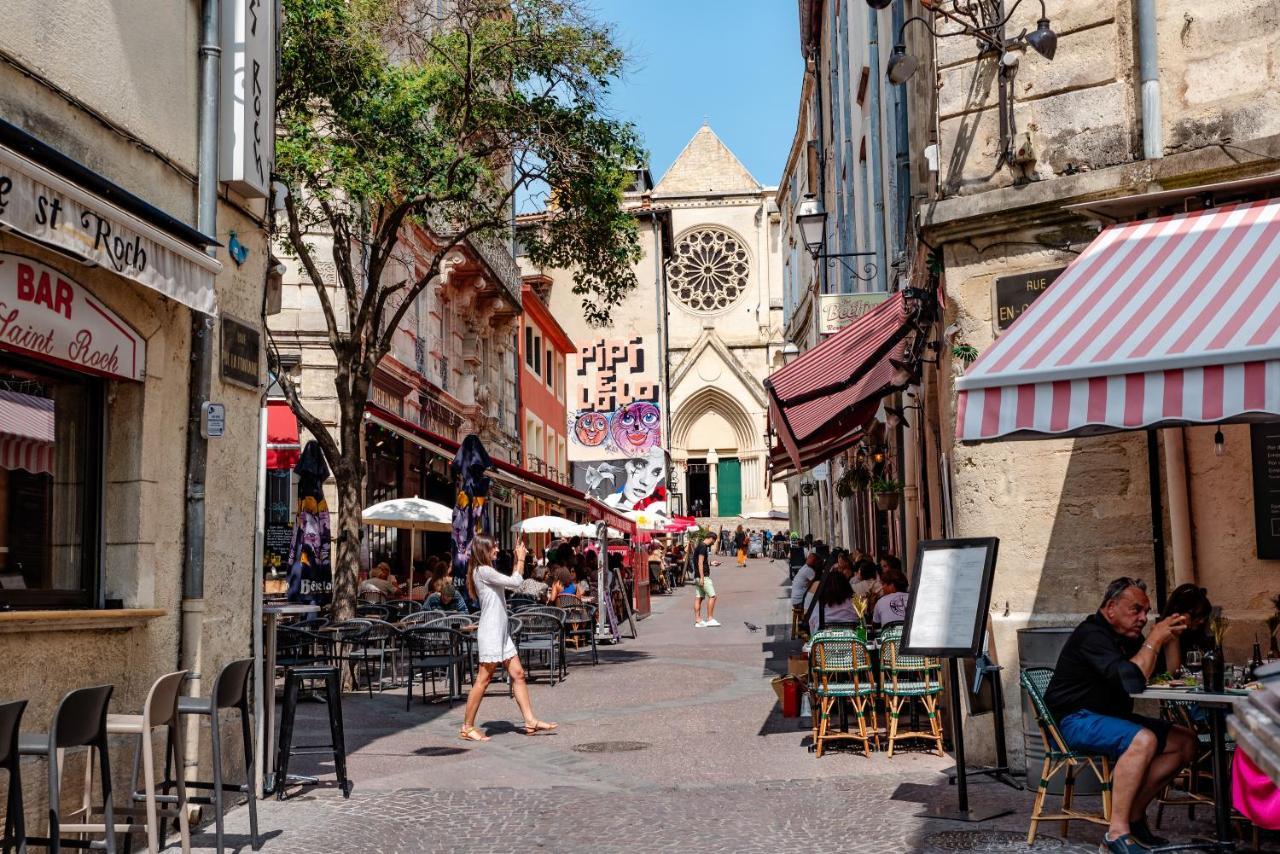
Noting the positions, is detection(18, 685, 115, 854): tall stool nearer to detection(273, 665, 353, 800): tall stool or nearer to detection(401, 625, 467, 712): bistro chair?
detection(273, 665, 353, 800): tall stool

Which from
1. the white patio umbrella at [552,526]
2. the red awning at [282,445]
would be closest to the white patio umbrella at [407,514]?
the red awning at [282,445]

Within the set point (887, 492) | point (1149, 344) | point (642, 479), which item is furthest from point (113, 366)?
Result: point (642, 479)

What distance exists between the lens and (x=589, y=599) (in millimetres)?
21094

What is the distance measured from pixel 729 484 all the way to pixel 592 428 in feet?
129

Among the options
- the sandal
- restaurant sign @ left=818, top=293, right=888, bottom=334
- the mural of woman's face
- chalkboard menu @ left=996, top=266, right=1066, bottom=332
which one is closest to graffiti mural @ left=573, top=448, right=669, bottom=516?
the mural of woman's face

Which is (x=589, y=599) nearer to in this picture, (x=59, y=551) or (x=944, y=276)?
(x=944, y=276)

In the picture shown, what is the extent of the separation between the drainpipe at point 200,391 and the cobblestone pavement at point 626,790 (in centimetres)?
98

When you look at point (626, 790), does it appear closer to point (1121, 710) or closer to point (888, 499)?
point (1121, 710)

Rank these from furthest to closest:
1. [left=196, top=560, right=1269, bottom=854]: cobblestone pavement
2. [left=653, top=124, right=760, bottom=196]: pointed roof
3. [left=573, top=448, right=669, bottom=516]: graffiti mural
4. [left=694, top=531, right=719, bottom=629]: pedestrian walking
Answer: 1. [left=653, top=124, right=760, bottom=196]: pointed roof
2. [left=573, top=448, right=669, bottom=516]: graffiti mural
3. [left=694, top=531, right=719, bottom=629]: pedestrian walking
4. [left=196, top=560, right=1269, bottom=854]: cobblestone pavement

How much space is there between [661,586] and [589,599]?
18838 mm

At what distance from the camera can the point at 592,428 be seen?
2911 centimetres

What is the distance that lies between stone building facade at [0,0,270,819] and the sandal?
318cm

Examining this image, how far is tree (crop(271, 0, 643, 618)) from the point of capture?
46.2 ft

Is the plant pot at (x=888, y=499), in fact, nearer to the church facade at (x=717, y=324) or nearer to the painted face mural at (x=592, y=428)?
the painted face mural at (x=592, y=428)
